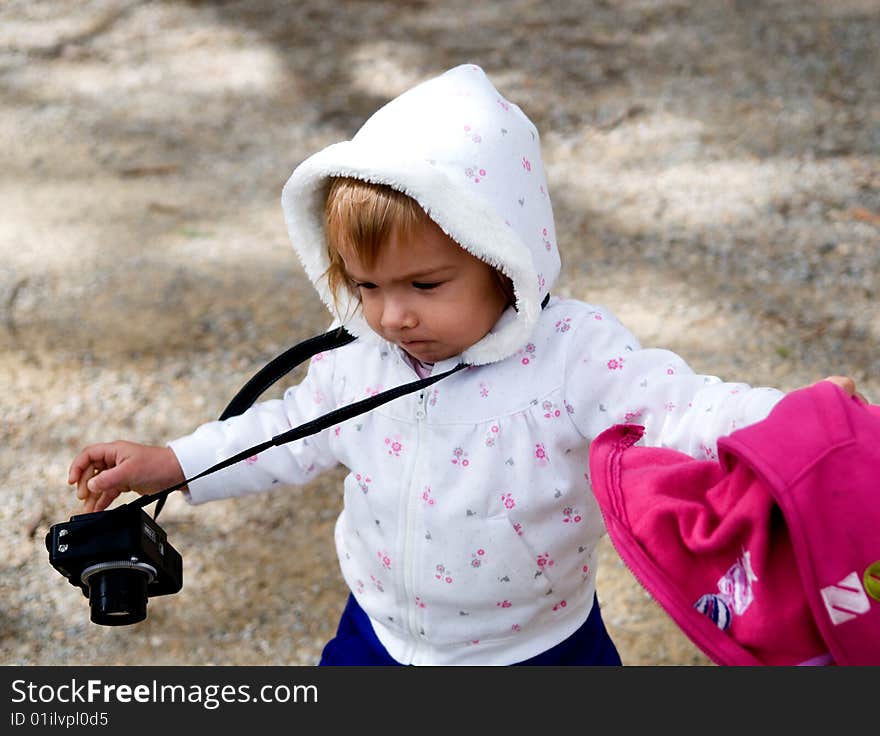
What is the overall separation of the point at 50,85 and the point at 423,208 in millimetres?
2921

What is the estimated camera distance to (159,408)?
8.57ft

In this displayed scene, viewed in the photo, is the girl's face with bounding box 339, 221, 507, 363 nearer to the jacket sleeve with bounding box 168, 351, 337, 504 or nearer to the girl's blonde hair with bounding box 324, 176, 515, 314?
the girl's blonde hair with bounding box 324, 176, 515, 314

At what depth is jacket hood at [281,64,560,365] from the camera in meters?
1.28

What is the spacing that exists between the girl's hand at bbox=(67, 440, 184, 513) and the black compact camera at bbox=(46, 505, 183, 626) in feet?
0.40

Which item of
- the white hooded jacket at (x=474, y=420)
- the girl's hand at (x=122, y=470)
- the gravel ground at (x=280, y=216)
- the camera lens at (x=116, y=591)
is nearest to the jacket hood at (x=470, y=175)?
the white hooded jacket at (x=474, y=420)

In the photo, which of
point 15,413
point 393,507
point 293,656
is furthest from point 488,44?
point 393,507

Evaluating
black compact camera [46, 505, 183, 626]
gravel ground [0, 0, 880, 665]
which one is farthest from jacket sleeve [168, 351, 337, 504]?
gravel ground [0, 0, 880, 665]

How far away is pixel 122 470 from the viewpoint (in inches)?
61.6

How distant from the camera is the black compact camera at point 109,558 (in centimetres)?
143

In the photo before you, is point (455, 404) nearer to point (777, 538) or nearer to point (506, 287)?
point (506, 287)

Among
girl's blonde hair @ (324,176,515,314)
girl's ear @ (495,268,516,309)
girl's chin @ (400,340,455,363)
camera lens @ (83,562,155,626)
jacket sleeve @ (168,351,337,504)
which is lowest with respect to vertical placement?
camera lens @ (83,562,155,626)

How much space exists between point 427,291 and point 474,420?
188 millimetres

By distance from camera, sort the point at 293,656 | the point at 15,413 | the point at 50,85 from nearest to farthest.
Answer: the point at 293,656 < the point at 15,413 < the point at 50,85

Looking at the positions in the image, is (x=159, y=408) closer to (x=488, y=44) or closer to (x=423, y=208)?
(x=423, y=208)
